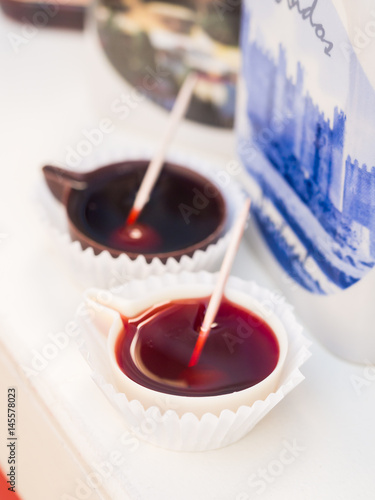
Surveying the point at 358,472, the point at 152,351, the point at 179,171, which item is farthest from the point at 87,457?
the point at 179,171

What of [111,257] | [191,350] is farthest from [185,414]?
[111,257]

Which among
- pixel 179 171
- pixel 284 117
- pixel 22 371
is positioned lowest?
pixel 22 371

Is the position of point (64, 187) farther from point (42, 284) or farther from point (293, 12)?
point (293, 12)

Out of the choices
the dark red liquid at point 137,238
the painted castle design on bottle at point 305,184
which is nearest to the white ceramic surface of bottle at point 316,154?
the painted castle design on bottle at point 305,184

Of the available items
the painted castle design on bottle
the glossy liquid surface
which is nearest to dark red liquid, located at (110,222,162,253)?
the glossy liquid surface

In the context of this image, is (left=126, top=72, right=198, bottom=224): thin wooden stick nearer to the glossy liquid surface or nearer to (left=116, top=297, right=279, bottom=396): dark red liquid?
the glossy liquid surface

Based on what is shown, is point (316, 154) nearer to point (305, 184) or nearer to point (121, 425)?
point (305, 184)
